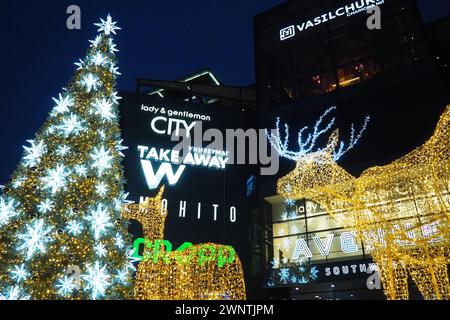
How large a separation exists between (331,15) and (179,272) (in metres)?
14.7

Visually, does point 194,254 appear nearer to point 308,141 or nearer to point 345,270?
Answer: point 345,270

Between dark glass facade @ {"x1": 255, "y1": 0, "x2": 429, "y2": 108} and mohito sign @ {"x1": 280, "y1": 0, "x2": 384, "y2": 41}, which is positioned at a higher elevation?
mohito sign @ {"x1": 280, "y1": 0, "x2": 384, "y2": 41}

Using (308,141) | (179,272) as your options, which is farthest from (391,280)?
(308,141)

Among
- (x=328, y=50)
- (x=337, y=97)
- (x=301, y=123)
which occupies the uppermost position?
(x=328, y=50)

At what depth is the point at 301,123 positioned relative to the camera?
16844mm

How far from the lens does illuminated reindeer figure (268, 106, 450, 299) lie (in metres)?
7.43

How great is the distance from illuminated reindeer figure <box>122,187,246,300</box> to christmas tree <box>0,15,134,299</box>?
1811 mm

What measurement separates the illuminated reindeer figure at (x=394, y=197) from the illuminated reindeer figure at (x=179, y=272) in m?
2.23

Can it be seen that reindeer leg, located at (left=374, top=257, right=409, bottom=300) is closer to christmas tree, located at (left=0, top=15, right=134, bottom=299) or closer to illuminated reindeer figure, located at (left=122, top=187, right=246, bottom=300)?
illuminated reindeer figure, located at (left=122, top=187, right=246, bottom=300)

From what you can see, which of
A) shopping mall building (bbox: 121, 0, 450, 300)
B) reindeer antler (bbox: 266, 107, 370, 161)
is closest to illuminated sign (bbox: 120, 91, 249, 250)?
shopping mall building (bbox: 121, 0, 450, 300)

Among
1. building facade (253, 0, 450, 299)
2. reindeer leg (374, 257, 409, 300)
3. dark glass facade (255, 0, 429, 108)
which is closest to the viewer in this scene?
reindeer leg (374, 257, 409, 300)
